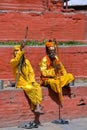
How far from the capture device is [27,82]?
11367mm

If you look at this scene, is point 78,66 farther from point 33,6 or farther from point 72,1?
point 72,1

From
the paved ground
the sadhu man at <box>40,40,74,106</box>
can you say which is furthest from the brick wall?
the paved ground

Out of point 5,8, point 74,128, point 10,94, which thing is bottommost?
point 74,128

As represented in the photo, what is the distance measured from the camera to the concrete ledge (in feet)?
36.3

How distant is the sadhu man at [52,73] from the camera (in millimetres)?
11570

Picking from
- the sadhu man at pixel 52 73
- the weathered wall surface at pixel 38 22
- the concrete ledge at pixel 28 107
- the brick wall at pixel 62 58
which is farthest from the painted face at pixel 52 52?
the weathered wall surface at pixel 38 22

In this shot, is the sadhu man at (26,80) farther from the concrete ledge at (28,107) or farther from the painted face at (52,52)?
the painted face at (52,52)

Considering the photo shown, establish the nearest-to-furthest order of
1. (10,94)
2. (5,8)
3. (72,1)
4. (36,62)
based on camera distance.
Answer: (10,94), (36,62), (5,8), (72,1)

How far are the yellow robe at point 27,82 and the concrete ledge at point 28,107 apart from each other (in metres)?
0.15

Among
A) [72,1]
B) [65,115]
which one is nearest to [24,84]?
[65,115]

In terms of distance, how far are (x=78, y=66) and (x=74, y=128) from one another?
2.35m

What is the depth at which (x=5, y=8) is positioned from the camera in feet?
46.8

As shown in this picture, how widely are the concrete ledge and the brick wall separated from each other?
1114mm

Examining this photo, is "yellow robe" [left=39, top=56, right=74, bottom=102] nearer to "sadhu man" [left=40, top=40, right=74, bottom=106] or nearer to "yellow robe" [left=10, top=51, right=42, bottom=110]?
"sadhu man" [left=40, top=40, right=74, bottom=106]
